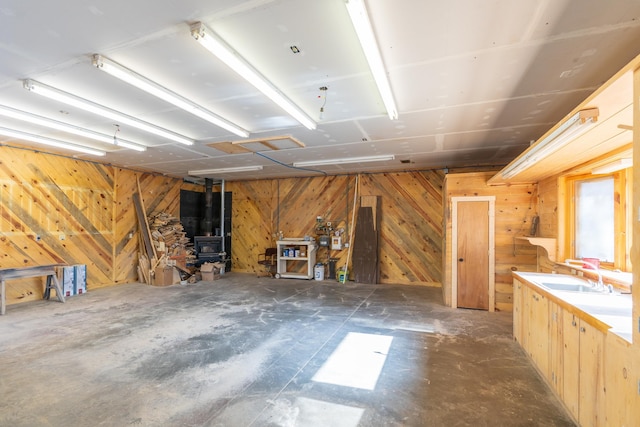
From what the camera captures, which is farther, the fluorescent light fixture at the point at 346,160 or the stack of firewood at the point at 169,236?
the stack of firewood at the point at 169,236

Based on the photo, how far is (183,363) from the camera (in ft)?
10.3

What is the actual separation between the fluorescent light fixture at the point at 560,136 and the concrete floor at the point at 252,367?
7.11 ft

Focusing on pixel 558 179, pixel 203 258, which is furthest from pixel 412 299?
pixel 203 258

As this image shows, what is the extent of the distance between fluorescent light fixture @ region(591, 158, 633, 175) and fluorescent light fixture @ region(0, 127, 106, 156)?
24.6 ft

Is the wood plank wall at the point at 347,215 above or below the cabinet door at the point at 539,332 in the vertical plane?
above

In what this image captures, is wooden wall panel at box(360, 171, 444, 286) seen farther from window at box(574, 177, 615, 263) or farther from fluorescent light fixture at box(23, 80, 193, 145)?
fluorescent light fixture at box(23, 80, 193, 145)

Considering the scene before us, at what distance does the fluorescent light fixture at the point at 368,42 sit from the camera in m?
1.77

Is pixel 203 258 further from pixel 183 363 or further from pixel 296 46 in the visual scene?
pixel 296 46

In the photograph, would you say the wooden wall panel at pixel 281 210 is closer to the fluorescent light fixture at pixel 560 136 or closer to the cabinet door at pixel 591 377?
the fluorescent light fixture at pixel 560 136

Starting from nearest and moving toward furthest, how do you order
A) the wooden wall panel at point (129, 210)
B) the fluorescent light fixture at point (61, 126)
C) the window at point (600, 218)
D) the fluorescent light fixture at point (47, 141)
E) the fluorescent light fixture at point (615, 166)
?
1. the fluorescent light fixture at point (615, 166)
2. the window at point (600, 218)
3. the fluorescent light fixture at point (61, 126)
4. the fluorescent light fixture at point (47, 141)
5. the wooden wall panel at point (129, 210)

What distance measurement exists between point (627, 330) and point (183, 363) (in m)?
3.60

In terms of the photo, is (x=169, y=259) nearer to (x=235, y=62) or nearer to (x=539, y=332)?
(x=235, y=62)

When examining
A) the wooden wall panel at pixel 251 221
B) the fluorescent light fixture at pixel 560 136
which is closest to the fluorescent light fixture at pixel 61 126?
the wooden wall panel at pixel 251 221

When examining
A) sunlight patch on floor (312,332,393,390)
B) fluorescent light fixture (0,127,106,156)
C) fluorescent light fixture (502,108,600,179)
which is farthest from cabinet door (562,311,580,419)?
fluorescent light fixture (0,127,106,156)
